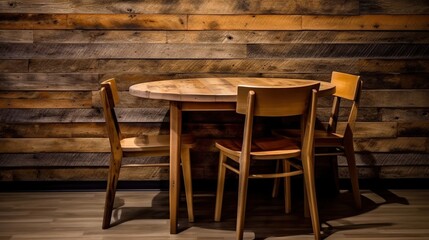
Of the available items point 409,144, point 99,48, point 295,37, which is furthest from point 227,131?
point 409,144

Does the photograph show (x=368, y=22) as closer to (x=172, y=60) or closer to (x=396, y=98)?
(x=396, y=98)

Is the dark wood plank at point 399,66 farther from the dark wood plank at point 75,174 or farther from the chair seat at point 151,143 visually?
the dark wood plank at point 75,174

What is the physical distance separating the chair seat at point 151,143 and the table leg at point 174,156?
0.16m

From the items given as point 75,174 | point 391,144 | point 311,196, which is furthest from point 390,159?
point 75,174

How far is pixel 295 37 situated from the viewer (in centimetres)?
410

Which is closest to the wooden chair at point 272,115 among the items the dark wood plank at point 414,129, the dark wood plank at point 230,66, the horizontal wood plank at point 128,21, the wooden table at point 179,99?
the wooden table at point 179,99

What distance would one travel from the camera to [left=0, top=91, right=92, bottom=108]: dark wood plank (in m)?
4.08

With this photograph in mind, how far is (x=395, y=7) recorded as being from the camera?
4102 mm

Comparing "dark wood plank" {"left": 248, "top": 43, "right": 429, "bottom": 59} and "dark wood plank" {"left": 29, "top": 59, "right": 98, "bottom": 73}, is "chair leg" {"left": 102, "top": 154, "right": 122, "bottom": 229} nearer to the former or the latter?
"dark wood plank" {"left": 29, "top": 59, "right": 98, "bottom": 73}

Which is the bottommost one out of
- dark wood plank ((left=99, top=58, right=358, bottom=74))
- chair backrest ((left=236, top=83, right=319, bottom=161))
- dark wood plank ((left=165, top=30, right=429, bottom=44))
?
chair backrest ((left=236, top=83, right=319, bottom=161))

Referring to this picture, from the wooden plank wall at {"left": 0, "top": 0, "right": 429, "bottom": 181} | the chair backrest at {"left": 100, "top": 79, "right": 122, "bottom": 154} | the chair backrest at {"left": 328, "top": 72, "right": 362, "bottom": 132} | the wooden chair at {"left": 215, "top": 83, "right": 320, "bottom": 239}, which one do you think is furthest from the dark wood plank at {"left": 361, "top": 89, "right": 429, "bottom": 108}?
the chair backrest at {"left": 100, "top": 79, "right": 122, "bottom": 154}

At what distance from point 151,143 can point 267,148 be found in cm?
75

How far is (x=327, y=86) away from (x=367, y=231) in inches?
37.0

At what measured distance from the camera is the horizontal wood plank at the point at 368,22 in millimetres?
4086
